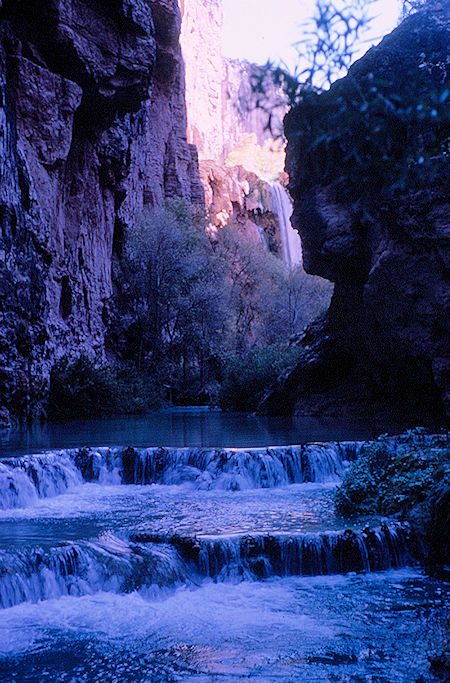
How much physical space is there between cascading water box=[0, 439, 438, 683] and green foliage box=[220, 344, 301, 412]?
16.3 m

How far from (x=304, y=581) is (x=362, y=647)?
193cm

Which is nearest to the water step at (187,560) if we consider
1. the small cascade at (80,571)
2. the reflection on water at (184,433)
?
the small cascade at (80,571)

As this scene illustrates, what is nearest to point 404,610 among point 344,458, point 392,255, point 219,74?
point 344,458

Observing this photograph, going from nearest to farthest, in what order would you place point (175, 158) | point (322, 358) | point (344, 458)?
point (344, 458) < point (322, 358) < point (175, 158)

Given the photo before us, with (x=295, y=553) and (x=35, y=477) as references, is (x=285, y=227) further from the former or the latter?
(x=295, y=553)

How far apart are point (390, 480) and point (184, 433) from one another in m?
9.14

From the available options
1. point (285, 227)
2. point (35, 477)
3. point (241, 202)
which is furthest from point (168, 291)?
point (285, 227)

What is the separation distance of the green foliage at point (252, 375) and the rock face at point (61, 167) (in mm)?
5567

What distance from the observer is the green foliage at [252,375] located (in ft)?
89.7

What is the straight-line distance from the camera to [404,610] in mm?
5992

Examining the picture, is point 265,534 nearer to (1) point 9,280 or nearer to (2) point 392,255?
(2) point 392,255

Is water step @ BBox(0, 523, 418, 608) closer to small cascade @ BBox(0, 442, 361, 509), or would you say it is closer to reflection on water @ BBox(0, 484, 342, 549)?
reflection on water @ BBox(0, 484, 342, 549)

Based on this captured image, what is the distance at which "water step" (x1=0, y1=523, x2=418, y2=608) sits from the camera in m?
6.58

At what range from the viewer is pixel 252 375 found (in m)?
28.1
